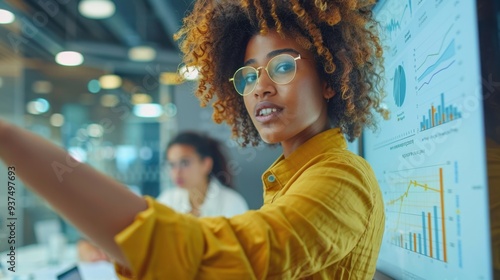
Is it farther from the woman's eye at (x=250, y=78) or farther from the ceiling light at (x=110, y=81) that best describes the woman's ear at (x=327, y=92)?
the ceiling light at (x=110, y=81)

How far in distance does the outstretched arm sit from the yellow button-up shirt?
0.03 m

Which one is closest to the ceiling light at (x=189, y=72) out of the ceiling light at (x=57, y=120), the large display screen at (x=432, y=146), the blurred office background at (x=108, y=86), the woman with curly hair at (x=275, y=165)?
the woman with curly hair at (x=275, y=165)

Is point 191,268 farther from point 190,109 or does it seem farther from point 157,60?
point 157,60

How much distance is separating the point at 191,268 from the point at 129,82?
4869mm

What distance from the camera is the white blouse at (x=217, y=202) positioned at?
252cm

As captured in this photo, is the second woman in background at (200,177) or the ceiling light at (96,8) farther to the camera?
the ceiling light at (96,8)

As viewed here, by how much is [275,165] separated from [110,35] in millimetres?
4172

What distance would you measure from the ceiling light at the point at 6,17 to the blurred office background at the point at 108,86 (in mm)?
477

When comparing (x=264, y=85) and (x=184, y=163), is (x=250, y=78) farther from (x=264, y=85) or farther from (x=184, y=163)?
(x=184, y=163)

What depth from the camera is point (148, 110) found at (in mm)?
5430

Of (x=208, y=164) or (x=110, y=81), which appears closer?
(x=208, y=164)

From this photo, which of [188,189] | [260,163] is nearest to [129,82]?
[188,189]

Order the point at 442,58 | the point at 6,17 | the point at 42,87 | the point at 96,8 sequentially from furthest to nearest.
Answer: the point at 42,87 < the point at 96,8 < the point at 6,17 < the point at 442,58

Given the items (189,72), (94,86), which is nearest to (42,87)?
(94,86)
